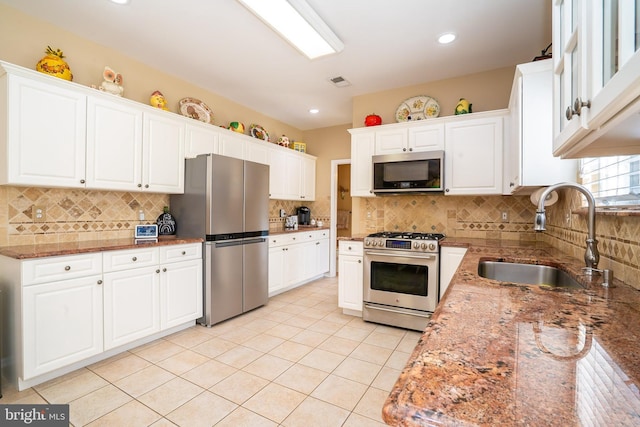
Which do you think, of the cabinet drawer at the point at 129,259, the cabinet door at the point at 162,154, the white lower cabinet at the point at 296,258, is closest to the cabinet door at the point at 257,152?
the cabinet door at the point at 162,154

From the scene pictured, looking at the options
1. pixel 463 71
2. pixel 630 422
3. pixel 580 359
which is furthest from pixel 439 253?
pixel 630 422

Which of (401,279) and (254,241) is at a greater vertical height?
(254,241)

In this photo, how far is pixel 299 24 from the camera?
2.31 metres

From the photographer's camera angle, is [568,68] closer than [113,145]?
Yes

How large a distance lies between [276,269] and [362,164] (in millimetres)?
1861

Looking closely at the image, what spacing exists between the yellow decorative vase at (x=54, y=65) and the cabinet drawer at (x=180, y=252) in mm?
1593

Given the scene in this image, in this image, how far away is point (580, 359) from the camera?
59 cm

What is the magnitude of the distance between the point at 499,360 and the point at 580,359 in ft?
0.54

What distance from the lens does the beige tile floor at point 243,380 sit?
1.74 metres

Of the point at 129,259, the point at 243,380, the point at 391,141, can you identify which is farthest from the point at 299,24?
the point at 243,380

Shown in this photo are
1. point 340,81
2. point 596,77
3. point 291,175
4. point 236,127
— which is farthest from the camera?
point 291,175

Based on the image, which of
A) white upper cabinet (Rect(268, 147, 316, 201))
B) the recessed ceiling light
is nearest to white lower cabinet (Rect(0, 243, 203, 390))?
white upper cabinet (Rect(268, 147, 316, 201))

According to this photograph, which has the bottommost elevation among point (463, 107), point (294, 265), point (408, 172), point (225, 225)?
point (294, 265)

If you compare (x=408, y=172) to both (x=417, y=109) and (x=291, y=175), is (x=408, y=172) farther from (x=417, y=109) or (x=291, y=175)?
(x=291, y=175)
